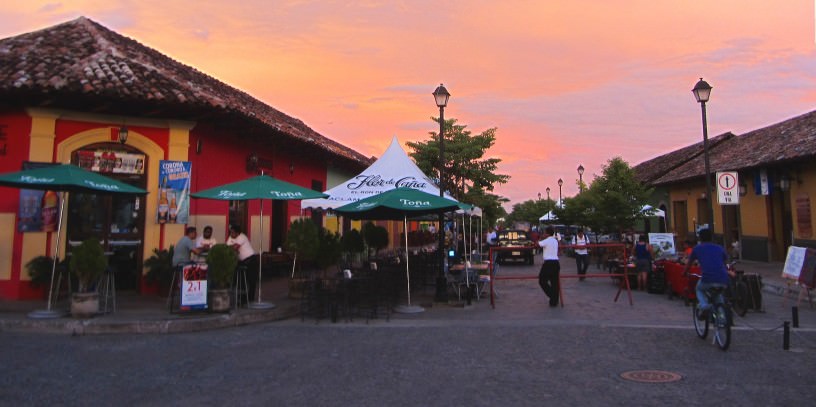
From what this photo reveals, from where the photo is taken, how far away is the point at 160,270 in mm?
10977

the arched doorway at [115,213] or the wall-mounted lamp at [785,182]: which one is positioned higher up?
the wall-mounted lamp at [785,182]

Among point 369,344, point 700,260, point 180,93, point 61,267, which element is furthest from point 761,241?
point 61,267

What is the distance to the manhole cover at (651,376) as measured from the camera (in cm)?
555

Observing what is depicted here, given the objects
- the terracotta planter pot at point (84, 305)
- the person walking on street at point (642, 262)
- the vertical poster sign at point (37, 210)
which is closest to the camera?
the terracotta planter pot at point (84, 305)

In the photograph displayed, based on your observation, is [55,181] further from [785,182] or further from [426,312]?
[785,182]

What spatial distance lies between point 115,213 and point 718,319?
1135cm

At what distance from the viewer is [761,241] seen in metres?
21.0

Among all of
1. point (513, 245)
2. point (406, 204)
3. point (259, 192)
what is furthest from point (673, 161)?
point (259, 192)

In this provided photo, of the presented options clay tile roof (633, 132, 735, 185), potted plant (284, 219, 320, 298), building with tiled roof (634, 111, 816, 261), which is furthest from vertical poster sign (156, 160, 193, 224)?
clay tile roof (633, 132, 735, 185)

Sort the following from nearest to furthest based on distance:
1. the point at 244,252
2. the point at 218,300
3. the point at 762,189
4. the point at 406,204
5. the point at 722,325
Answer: the point at 722,325, the point at 218,300, the point at 406,204, the point at 244,252, the point at 762,189

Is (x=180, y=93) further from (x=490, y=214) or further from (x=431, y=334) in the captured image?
(x=490, y=214)

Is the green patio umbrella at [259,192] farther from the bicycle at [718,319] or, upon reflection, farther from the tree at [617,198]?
the tree at [617,198]

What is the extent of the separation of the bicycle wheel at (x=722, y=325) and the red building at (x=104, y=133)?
963 centimetres

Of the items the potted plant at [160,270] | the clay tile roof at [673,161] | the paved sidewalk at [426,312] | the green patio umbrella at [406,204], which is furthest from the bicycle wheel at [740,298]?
the clay tile roof at [673,161]
